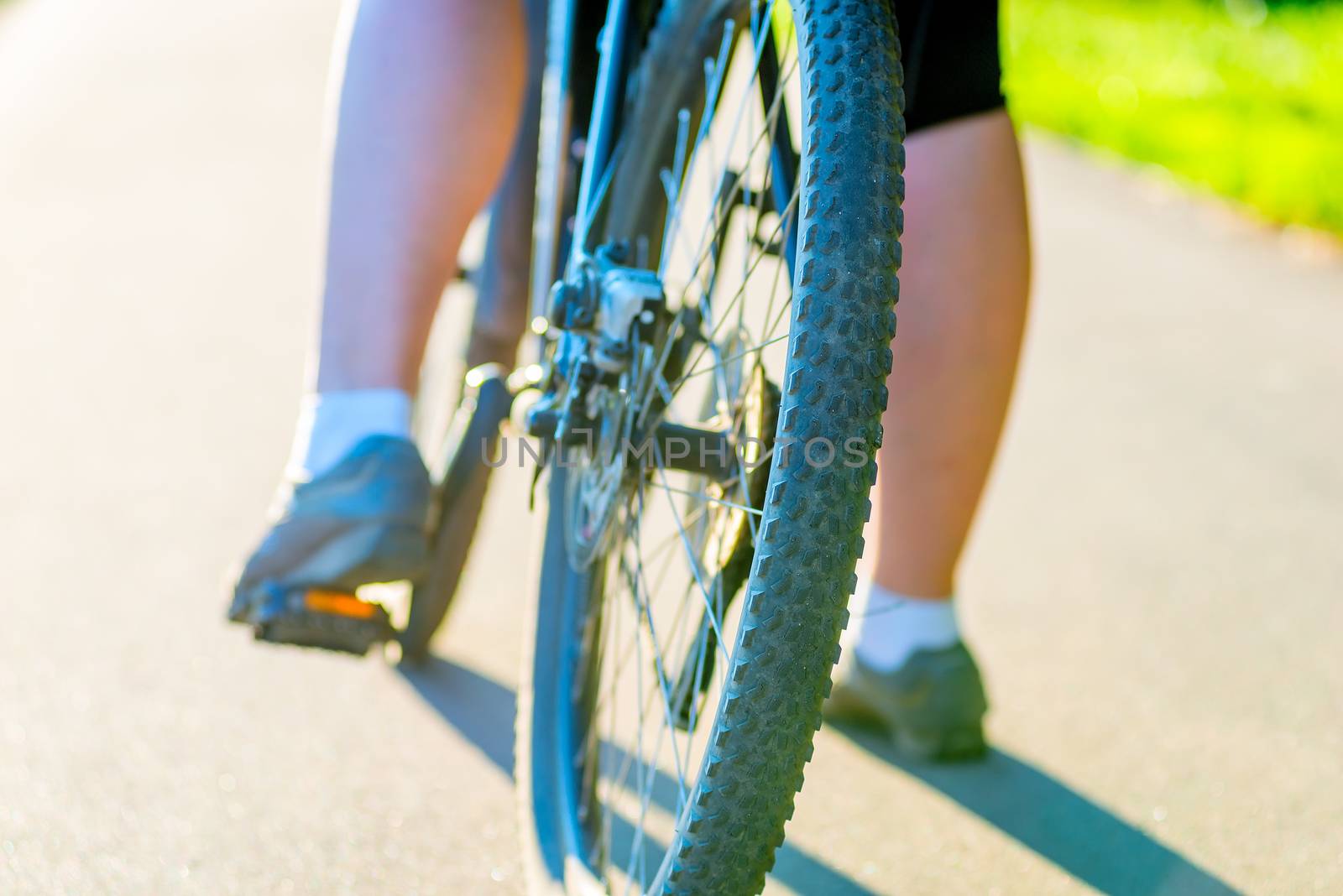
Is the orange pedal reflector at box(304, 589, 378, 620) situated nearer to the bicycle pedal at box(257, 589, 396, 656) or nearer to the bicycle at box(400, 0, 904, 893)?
the bicycle pedal at box(257, 589, 396, 656)

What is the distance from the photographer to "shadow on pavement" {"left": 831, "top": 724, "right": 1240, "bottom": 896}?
5.59 feet

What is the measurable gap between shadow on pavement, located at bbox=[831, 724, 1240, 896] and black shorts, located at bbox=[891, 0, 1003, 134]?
791mm

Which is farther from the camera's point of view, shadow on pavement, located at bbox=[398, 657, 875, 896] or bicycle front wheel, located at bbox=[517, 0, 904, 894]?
shadow on pavement, located at bbox=[398, 657, 875, 896]

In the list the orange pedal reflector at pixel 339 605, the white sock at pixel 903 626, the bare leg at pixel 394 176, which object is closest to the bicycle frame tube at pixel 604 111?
the bare leg at pixel 394 176

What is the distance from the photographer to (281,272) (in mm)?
3932

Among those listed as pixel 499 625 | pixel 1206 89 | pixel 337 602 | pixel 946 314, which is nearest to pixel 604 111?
pixel 946 314

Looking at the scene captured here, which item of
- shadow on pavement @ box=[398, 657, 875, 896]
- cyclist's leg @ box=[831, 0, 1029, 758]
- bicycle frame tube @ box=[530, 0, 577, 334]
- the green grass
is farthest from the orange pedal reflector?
the green grass

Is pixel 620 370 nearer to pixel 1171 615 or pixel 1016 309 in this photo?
pixel 1016 309

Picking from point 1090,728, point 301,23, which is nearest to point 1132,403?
point 1090,728

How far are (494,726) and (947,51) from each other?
985mm

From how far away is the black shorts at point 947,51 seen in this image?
1.69 meters

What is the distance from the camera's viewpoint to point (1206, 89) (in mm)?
6914

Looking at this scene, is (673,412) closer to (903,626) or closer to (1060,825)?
(903,626)

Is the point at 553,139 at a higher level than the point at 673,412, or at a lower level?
higher
